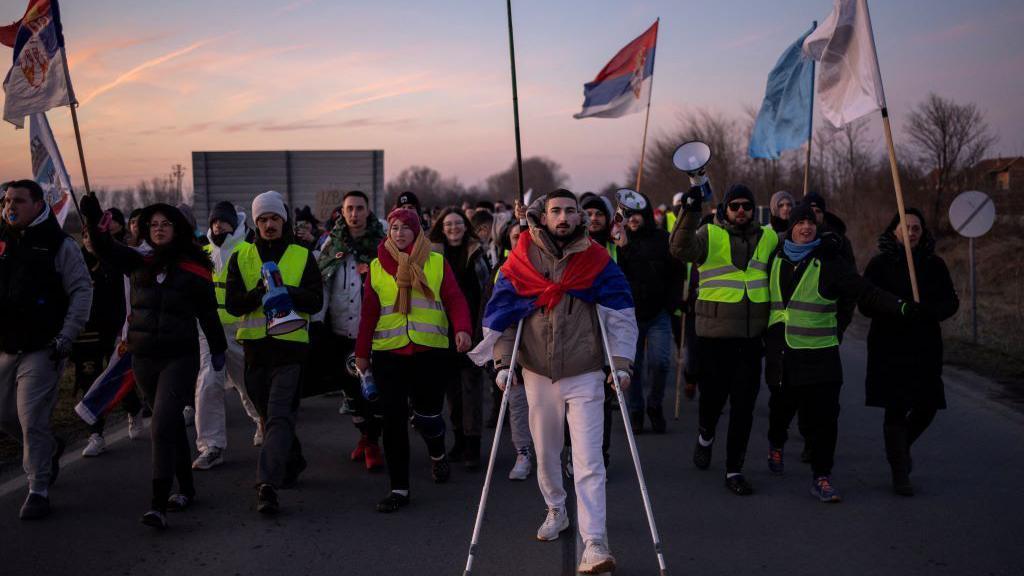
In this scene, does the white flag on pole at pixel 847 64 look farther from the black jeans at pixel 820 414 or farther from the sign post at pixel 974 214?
the sign post at pixel 974 214

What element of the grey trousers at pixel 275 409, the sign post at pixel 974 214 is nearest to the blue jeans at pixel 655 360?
the grey trousers at pixel 275 409

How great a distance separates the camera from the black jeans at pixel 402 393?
21.0 ft

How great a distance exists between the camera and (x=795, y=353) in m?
6.59

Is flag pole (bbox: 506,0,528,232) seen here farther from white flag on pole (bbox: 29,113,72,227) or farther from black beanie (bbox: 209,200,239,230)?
white flag on pole (bbox: 29,113,72,227)

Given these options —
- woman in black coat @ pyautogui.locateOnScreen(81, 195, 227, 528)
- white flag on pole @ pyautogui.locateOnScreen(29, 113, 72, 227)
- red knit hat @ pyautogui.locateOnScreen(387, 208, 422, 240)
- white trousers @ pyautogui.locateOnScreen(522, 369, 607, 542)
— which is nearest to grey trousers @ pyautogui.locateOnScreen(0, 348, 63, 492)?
woman in black coat @ pyautogui.locateOnScreen(81, 195, 227, 528)

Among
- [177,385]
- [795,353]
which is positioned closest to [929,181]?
[795,353]

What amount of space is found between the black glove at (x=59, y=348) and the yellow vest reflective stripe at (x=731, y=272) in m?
4.42

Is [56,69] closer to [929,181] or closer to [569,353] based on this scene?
[569,353]

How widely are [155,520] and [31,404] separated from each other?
1.22 m

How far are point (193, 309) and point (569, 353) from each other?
8.72 ft

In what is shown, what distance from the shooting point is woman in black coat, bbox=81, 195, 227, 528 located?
6008 millimetres

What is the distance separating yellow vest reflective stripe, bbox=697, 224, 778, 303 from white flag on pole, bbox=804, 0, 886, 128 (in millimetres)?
1386

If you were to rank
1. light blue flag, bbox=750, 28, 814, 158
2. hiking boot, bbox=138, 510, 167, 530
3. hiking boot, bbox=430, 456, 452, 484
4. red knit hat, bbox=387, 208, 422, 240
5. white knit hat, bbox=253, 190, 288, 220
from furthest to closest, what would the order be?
A: 1. light blue flag, bbox=750, 28, 814, 158
2. hiking boot, bbox=430, 456, 452, 484
3. red knit hat, bbox=387, 208, 422, 240
4. white knit hat, bbox=253, 190, 288, 220
5. hiking boot, bbox=138, 510, 167, 530

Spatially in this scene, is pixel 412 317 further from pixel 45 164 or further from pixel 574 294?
pixel 45 164
